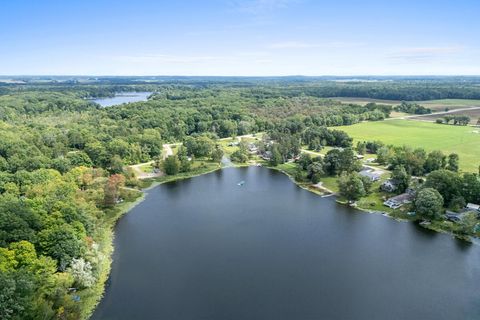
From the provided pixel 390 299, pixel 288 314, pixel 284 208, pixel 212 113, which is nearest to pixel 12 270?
pixel 288 314

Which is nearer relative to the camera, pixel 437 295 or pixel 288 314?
pixel 288 314

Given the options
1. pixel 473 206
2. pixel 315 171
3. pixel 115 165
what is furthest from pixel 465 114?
pixel 115 165

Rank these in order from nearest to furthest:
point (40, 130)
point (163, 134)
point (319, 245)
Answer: point (319, 245) → point (40, 130) → point (163, 134)

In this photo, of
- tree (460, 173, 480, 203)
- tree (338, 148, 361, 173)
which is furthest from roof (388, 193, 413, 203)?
tree (338, 148, 361, 173)

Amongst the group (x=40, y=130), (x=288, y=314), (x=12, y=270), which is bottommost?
(x=288, y=314)

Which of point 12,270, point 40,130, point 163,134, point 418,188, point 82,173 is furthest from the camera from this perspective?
point 163,134

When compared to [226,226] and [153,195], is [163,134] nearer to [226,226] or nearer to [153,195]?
[153,195]

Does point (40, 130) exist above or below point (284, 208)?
above
